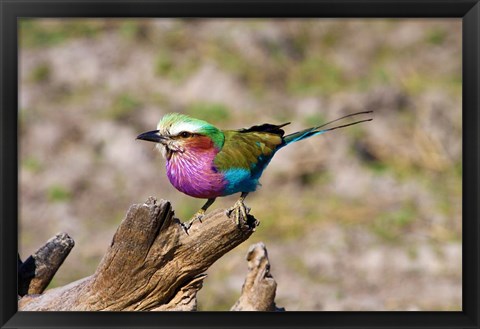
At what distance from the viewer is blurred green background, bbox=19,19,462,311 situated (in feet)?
24.9

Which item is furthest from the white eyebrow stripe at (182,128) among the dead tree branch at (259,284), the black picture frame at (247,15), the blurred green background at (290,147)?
the blurred green background at (290,147)

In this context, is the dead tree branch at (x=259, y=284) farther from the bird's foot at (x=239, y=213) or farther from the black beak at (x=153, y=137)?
the black beak at (x=153, y=137)

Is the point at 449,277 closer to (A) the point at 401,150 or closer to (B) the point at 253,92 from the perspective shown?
(A) the point at 401,150

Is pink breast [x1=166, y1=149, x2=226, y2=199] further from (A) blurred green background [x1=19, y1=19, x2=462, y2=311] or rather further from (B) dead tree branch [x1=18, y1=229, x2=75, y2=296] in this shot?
(A) blurred green background [x1=19, y1=19, x2=462, y2=311]

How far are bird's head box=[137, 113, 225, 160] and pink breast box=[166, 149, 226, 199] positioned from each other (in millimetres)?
28

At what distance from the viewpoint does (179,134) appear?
3.70m

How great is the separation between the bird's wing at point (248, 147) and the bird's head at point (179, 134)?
0.14m

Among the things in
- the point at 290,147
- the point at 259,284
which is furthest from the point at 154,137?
the point at 290,147

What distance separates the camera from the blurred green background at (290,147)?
7.59 meters

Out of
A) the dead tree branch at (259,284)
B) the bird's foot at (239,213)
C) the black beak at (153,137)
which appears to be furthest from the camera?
the dead tree branch at (259,284)

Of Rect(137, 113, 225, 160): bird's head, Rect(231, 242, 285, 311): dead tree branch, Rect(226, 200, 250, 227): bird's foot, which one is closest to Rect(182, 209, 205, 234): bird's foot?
Rect(226, 200, 250, 227): bird's foot

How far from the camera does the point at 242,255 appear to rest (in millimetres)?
7629

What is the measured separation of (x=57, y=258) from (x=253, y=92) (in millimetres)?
5597

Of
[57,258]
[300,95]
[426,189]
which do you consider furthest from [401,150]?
[57,258]
